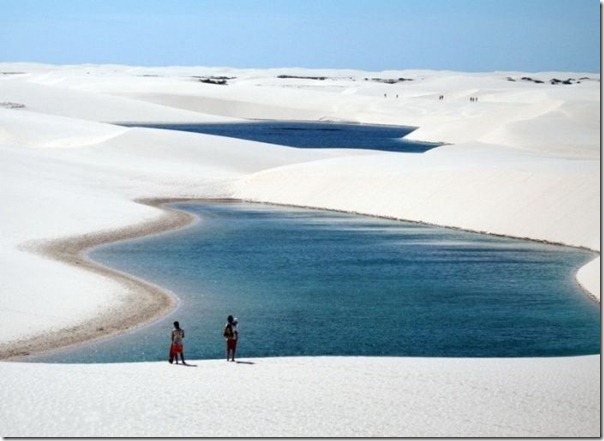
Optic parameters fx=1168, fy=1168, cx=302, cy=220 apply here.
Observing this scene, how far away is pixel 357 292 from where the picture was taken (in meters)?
22.1

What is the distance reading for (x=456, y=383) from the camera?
13.5 m

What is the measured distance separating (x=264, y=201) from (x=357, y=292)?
19.2 metres

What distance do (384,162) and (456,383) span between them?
29.6 meters

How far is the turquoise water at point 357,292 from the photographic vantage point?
57.8ft

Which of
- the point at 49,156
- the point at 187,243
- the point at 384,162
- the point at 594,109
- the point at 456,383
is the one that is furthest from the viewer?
the point at 594,109

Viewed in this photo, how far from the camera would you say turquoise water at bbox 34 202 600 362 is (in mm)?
17609

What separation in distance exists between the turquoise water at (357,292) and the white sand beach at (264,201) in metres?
0.88

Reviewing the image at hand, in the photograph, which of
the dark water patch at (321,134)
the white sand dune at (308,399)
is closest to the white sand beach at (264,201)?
the white sand dune at (308,399)

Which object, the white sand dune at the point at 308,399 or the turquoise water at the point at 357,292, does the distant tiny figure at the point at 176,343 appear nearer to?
the white sand dune at the point at 308,399

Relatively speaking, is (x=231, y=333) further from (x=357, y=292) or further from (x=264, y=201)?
(x=264, y=201)

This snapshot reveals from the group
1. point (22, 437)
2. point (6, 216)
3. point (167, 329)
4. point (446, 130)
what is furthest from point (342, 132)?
point (22, 437)

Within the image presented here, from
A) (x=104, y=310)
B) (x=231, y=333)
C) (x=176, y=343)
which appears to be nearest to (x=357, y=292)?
(x=104, y=310)

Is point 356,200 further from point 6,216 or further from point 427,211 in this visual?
point 6,216

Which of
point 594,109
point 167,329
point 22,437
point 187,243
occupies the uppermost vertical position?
point 594,109
